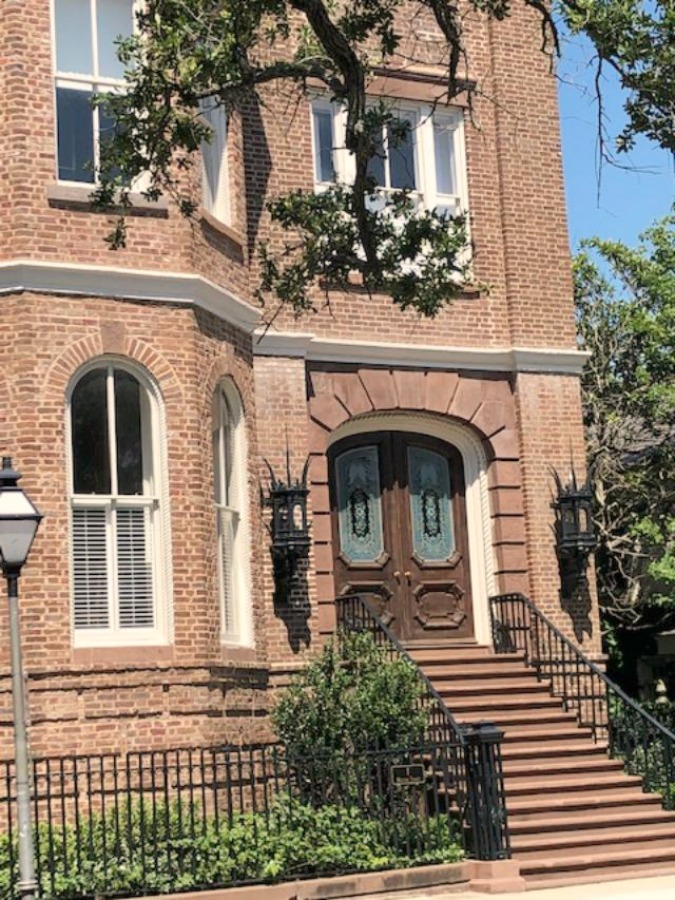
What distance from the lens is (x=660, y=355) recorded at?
76.3ft

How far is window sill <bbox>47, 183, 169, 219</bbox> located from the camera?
49.2ft

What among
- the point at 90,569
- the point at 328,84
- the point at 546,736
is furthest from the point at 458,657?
the point at 328,84

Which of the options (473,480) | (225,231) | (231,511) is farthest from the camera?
(473,480)

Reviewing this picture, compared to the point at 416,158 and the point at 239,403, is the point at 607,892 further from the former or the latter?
the point at 416,158

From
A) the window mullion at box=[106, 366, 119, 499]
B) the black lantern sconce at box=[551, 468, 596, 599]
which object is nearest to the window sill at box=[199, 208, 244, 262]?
the window mullion at box=[106, 366, 119, 499]

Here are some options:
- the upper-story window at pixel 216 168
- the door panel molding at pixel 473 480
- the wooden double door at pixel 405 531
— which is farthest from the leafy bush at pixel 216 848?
the upper-story window at pixel 216 168

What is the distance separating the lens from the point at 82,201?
15109 millimetres

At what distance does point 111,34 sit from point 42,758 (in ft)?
23.5

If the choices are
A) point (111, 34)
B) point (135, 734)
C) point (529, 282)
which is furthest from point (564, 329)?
point (135, 734)

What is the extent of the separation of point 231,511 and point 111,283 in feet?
8.89

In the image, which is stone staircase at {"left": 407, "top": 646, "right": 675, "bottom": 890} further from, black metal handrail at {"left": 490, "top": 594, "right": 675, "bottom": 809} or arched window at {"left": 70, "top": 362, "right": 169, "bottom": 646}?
arched window at {"left": 70, "top": 362, "right": 169, "bottom": 646}

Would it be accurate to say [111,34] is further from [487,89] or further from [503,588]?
[503,588]

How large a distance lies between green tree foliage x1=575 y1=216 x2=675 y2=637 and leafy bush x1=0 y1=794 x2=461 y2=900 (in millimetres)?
8642

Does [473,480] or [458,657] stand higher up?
[473,480]
